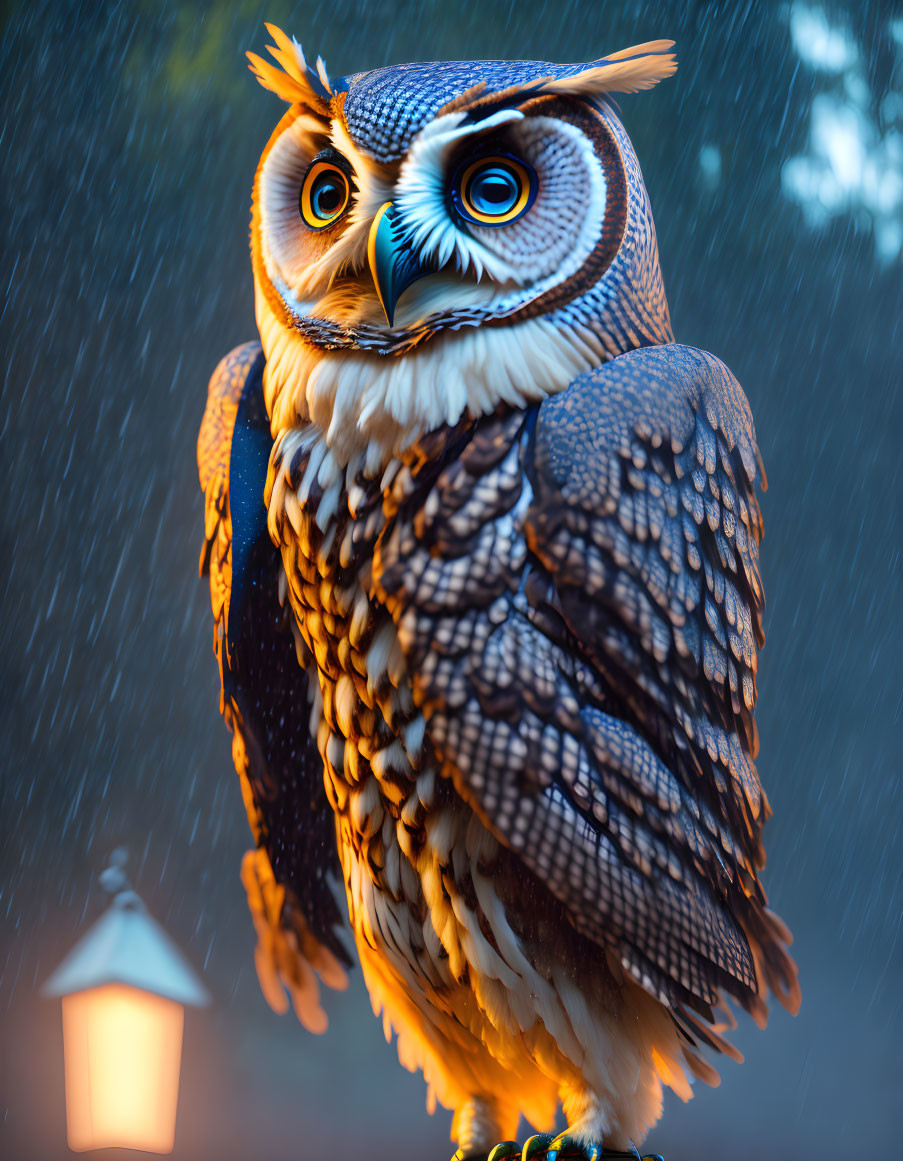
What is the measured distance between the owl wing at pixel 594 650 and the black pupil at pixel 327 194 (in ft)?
0.92

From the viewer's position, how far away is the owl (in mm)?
963

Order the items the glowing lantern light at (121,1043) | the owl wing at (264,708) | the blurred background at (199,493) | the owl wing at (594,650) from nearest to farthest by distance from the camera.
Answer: the owl wing at (594,650)
the owl wing at (264,708)
the glowing lantern light at (121,1043)
the blurred background at (199,493)

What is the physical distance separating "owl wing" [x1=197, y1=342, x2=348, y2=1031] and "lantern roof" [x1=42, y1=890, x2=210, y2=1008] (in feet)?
1.30

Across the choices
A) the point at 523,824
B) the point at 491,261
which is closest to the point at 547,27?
the point at 491,261

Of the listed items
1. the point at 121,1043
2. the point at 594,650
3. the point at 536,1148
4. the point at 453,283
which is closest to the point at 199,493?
the point at 121,1043

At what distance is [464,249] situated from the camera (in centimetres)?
99

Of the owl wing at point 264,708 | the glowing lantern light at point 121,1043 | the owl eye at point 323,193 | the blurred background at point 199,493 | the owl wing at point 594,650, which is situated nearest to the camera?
the owl wing at point 594,650

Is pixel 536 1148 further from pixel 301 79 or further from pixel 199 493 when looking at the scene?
pixel 199 493

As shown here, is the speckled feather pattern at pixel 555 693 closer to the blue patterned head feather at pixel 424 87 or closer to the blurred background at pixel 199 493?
the blue patterned head feather at pixel 424 87

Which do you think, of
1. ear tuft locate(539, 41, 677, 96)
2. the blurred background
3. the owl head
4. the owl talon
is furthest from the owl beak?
the blurred background

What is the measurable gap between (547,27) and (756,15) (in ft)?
1.26

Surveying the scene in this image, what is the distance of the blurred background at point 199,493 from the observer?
188 cm

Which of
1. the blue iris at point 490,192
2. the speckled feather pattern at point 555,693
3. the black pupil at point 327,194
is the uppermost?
the black pupil at point 327,194

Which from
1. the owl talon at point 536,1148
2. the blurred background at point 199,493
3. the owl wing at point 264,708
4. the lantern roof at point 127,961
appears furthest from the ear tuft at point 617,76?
the lantern roof at point 127,961
